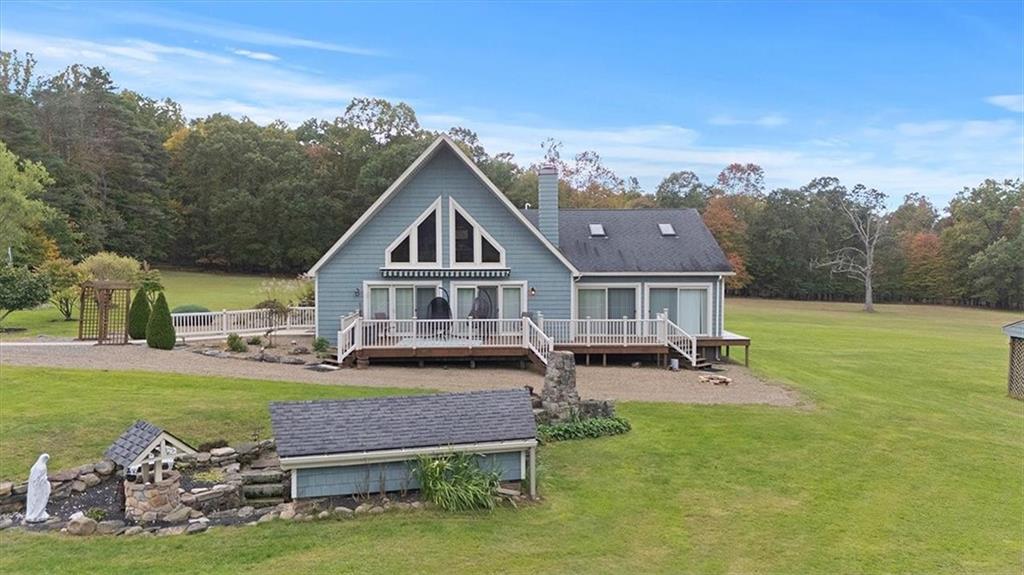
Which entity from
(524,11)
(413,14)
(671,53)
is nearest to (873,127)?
(671,53)

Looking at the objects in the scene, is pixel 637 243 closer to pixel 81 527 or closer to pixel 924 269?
pixel 81 527

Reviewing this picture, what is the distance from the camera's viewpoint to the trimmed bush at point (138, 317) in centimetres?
2167

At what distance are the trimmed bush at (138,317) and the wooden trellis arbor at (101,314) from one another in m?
0.19

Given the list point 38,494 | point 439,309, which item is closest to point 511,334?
point 439,309

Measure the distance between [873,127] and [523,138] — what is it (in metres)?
27.6

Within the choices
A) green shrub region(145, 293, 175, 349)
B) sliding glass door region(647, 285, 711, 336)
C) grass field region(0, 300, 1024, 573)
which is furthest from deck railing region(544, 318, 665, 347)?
green shrub region(145, 293, 175, 349)

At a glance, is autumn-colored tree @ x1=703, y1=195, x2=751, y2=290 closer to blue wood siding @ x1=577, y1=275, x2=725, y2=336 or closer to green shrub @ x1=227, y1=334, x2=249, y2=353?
blue wood siding @ x1=577, y1=275, x2=725, y2=336

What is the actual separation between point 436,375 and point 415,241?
4.71 metres

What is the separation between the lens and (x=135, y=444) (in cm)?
→ 904

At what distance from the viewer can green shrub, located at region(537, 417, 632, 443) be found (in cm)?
1248

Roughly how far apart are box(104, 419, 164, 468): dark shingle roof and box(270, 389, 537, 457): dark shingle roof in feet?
5.18

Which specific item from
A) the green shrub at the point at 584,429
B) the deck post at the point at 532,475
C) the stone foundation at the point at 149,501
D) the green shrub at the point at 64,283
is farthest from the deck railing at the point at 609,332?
the green shrub at the point at 64,283

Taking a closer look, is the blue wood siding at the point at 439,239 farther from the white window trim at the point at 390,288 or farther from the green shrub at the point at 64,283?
the green shrub at the point at 64,283

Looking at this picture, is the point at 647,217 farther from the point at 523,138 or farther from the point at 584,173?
the point at 584,173
